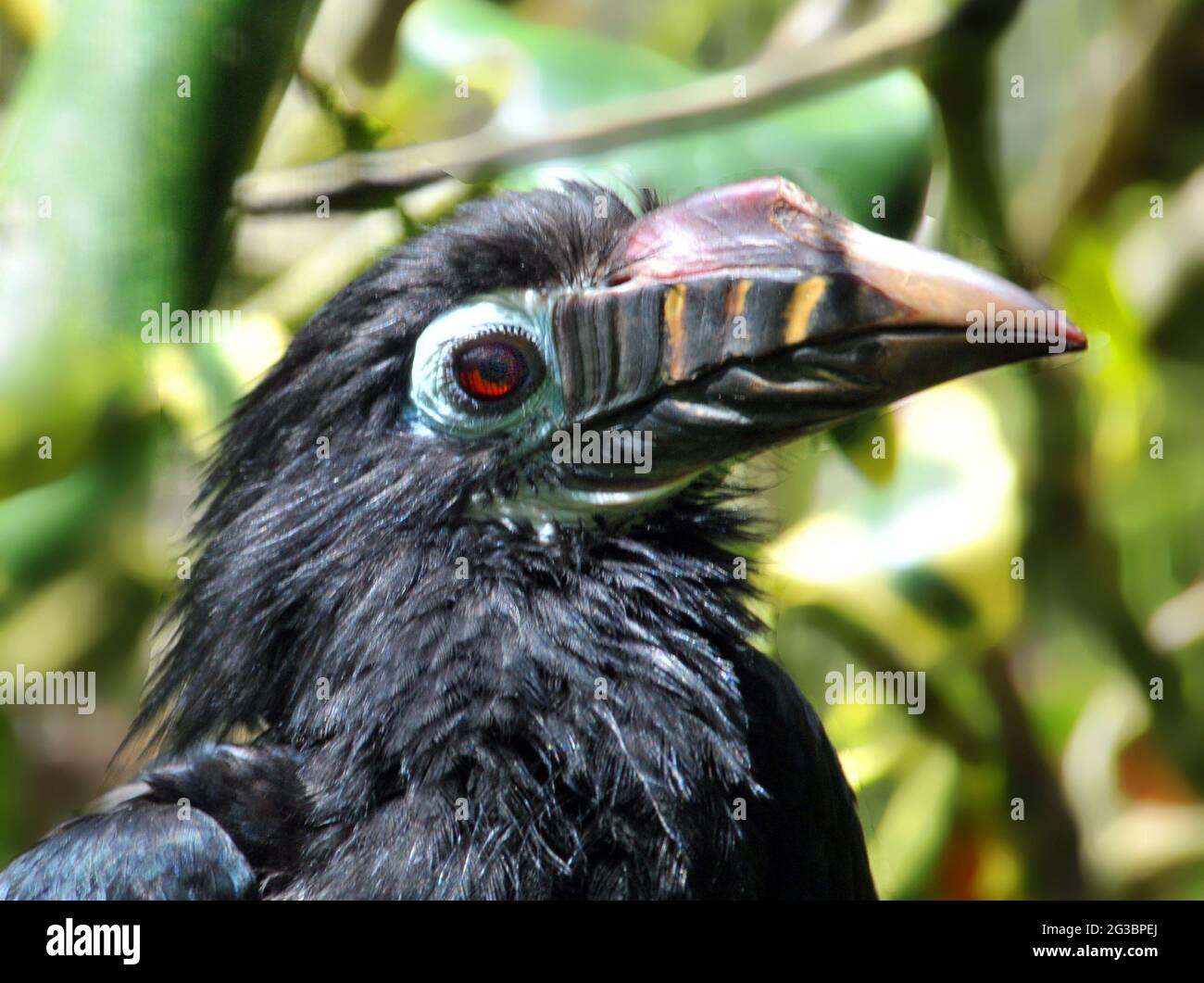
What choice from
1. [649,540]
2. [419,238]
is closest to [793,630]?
[649,540]

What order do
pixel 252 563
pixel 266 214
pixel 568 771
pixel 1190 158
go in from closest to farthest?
pixel 568 771
pixel 252 563
pixel 266 214
pixel 1190 158

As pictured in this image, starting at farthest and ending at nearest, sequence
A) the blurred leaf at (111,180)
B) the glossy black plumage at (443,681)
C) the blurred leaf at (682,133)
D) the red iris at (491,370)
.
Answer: the blurred leaf at (682,133) < the blurred leaf at (111,180) < the red iris at (491,370) < the glossy black plumage at (443,681)

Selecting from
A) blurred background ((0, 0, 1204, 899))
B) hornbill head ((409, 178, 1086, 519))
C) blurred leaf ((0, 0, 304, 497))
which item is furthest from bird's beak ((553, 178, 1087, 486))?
blurred leaf ((0, 0, 304, 497))

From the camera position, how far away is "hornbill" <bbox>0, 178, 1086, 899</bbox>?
148cm

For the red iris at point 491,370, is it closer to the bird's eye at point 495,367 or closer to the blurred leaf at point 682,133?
the bird's eye at point 495,367

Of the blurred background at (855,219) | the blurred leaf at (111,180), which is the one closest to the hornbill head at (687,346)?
the blurred background at (855,219)

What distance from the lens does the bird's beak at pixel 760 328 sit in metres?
1.48

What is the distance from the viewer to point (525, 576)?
158 cm

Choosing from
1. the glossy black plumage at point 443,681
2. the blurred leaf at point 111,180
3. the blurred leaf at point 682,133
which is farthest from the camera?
the blurred leaf at point 682,133

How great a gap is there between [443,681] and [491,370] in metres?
0.35

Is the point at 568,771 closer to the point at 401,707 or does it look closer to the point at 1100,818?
the point at 401,707

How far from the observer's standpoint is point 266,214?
2.29m

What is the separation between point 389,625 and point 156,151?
73 centimetres

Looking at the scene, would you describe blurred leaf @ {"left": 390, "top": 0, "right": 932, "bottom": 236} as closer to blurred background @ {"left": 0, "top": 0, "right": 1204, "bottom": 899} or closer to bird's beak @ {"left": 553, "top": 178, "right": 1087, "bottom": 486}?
blurred background @ {"left": 0, "top": 0, "right": 1204, "bottom": 899}
